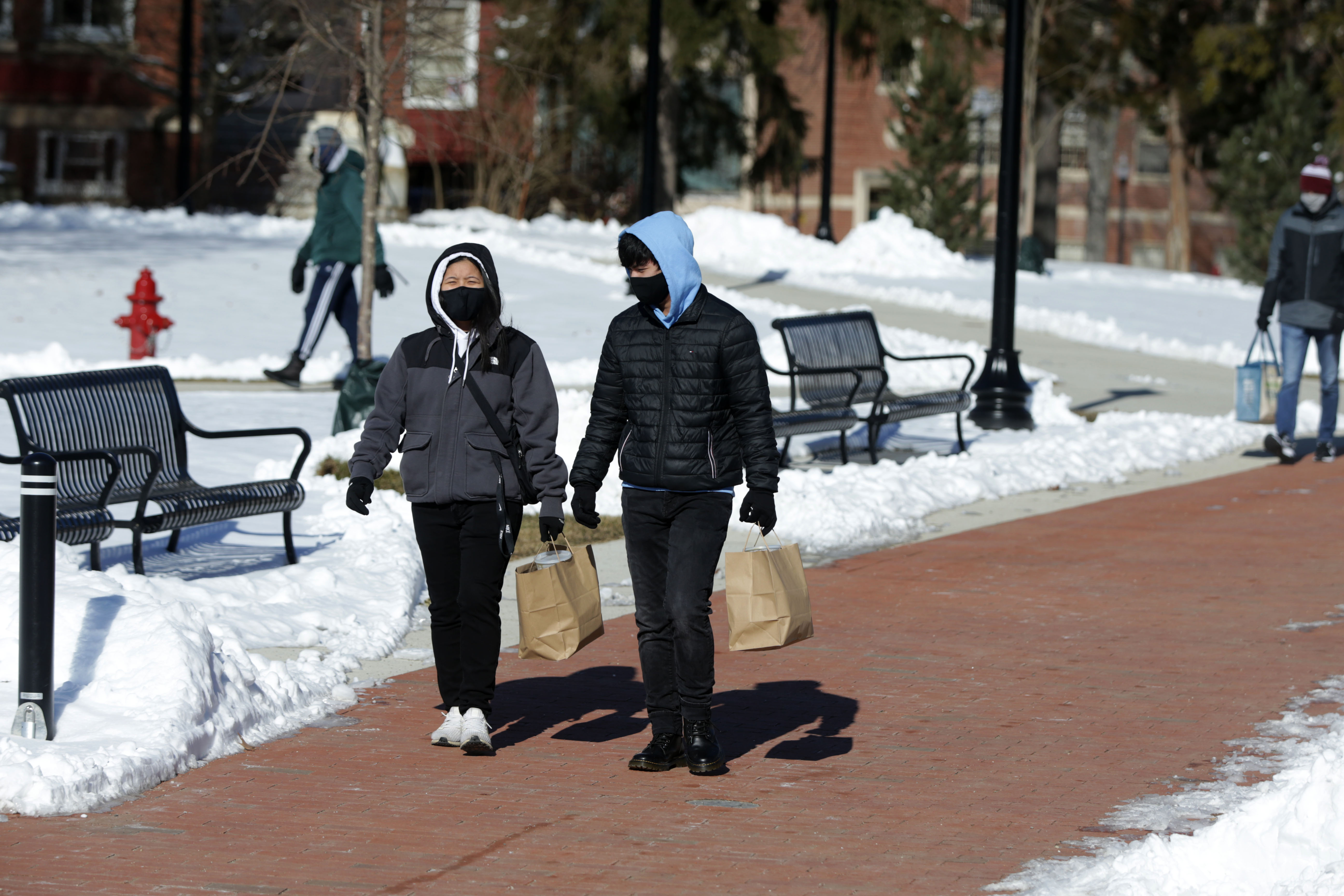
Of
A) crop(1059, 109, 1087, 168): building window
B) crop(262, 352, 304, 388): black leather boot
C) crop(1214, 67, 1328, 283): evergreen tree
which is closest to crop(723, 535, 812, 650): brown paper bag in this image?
crop(262, 352, 304, 388): black leather boot

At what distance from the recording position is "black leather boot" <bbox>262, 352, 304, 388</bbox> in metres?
15.2

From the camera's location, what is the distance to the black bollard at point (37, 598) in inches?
215

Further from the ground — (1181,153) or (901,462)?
(1181,153)

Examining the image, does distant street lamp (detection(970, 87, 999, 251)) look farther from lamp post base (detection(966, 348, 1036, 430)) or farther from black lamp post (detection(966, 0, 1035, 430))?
lamp post base (detection(966, 348, 1036, 430))

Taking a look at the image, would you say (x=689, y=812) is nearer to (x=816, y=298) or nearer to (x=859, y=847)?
(x=859, y=847)

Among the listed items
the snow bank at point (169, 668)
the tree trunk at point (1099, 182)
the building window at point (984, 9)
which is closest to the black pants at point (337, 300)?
the snow bank at point (169, 668)

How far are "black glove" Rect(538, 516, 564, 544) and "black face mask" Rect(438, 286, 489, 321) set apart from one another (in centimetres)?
72

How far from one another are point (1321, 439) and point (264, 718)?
10.00 meters

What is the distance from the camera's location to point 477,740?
5832 mm

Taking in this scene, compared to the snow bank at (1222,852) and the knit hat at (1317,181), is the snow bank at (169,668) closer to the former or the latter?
the snow bank at (1222,852)

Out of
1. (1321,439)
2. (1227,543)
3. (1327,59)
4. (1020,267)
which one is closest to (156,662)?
(1227,543)

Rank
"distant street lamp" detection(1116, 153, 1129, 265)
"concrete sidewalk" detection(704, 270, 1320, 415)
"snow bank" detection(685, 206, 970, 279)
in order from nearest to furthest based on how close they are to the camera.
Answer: "concrete sidewalk" detection(704, 270, 1320, 415) < "snow bank" detection(685, 206, 970, 279) < "distant street lamp" detection(1116, 153, 1129, 265)

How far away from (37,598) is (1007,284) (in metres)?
10.7

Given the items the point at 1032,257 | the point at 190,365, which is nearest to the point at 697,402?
the point at 190,365
